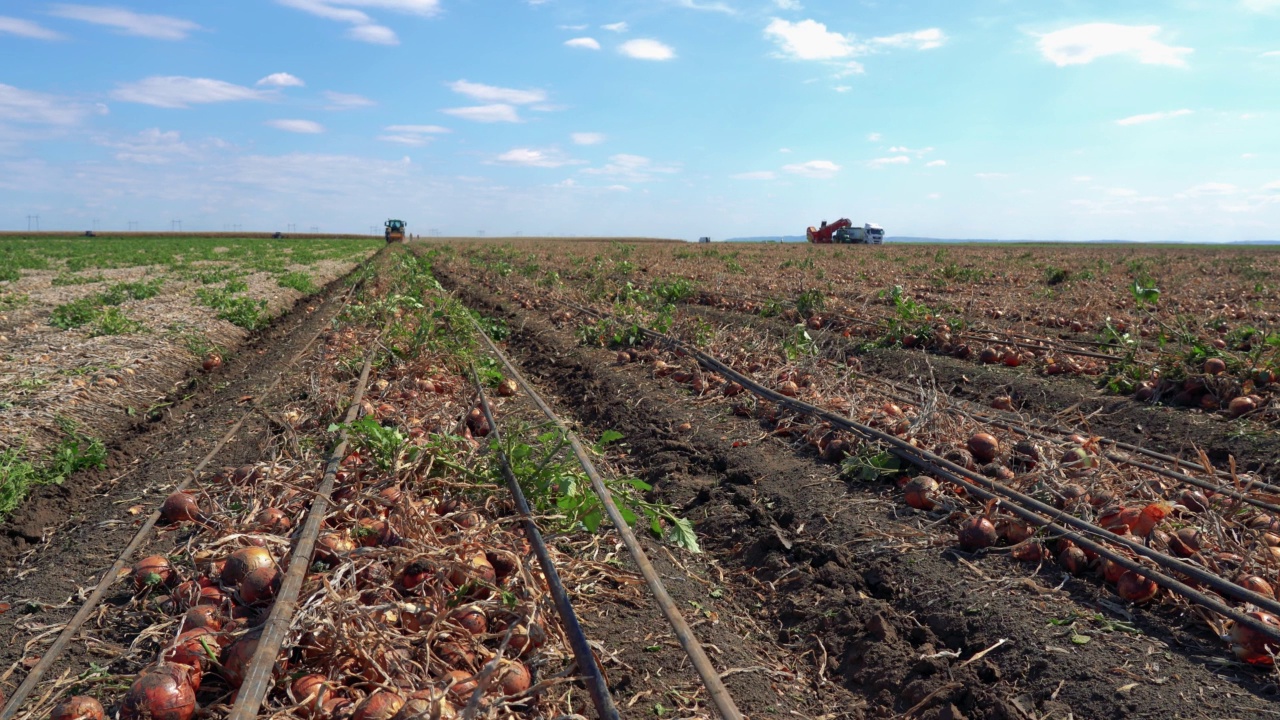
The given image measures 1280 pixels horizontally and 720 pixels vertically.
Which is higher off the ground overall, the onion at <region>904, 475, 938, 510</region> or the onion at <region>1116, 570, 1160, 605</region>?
the onion at <region>904, 475, 938, 510</region>

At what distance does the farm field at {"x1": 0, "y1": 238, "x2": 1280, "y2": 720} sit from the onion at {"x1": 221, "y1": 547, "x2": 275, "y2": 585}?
2cm

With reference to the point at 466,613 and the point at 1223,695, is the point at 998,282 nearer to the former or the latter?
the point at 1223,695

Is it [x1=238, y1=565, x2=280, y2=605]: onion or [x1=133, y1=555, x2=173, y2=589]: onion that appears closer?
[x1=238, y1=565, x2=280, y2=605]: onion

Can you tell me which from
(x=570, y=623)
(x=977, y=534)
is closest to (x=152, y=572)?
(x=570, y=623)

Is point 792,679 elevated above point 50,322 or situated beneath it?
situated beneath

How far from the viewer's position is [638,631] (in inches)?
126

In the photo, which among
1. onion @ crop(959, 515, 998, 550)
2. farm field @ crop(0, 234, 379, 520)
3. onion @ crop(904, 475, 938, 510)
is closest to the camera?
onion @ crop(959, 515, 998, 550)

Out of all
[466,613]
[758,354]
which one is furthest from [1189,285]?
[466,613]

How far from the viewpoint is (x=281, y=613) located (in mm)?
2557

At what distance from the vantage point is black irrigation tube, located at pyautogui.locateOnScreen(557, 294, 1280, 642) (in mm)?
2787

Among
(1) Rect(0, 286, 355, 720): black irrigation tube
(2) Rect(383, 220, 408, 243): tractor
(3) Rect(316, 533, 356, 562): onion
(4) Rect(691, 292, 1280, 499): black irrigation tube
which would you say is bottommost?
(1) Rect(0, 286, 355, 720): black irrigation tube

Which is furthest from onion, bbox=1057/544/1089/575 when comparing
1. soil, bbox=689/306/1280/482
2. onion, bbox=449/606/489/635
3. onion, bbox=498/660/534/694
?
onion, bbox=449/606/489/635

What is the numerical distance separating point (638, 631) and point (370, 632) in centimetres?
121

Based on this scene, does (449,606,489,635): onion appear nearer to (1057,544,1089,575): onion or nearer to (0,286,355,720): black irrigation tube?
(0,286,355,720): black irrigation tube
